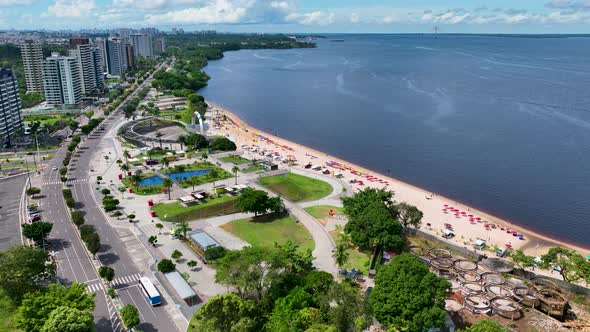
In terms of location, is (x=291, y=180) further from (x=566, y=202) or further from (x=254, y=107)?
(x=254, y=107)

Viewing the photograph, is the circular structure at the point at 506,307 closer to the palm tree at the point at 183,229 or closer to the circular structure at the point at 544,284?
the circular structure at the point at 544,284

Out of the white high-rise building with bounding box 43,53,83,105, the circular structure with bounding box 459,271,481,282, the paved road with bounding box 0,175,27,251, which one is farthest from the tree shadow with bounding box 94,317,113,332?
the white high-rise building with bounding box 43,53,83,105

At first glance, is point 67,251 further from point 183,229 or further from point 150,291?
point 150,291

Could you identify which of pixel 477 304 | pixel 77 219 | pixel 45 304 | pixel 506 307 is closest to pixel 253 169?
pixel 77 219

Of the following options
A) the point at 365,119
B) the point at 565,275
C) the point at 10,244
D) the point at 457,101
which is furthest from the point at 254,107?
the point at 565,275

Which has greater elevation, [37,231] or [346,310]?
[346,310]
